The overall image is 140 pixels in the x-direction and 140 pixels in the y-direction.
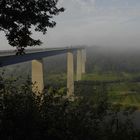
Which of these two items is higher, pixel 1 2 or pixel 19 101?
pixel 1 2

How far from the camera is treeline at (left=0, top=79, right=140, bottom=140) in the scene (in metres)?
13.9

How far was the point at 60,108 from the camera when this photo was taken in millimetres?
15258

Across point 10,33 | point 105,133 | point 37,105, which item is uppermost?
point 10,33

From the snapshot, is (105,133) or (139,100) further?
(139,100)

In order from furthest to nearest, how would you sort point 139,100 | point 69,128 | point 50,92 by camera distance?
point 139,100, point 50,92, point 69,128

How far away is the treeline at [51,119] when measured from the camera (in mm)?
13938

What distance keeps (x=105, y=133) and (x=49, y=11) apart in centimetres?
538

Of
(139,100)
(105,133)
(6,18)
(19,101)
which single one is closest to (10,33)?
(6,18)

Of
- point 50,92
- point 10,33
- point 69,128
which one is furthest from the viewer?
point 10,33

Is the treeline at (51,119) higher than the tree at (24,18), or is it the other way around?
the tree at (24,18)

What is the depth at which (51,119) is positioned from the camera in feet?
47.0

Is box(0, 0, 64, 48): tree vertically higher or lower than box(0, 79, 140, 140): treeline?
higher

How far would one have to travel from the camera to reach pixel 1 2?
1488 cm

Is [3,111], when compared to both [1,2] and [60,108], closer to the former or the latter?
[60,108]
